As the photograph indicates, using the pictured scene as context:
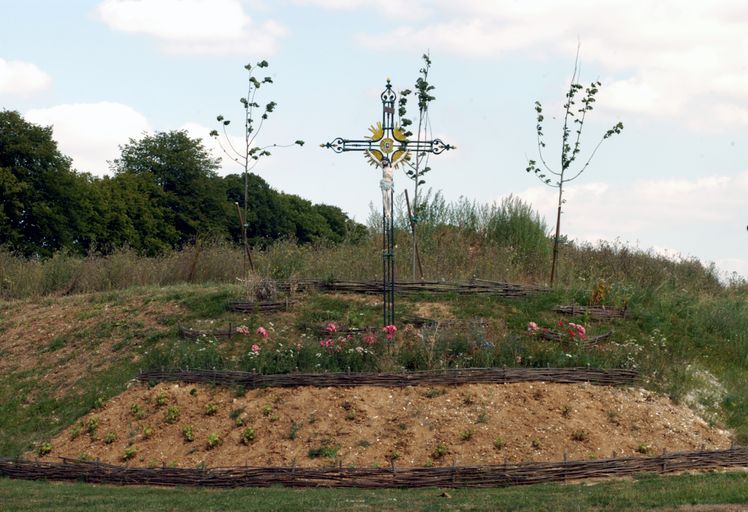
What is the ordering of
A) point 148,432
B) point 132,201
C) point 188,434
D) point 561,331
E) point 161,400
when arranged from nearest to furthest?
point 188,434 < point 148,432 < point 161,400 < point 561,331 < point 132,201

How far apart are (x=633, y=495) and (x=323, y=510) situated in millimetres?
2742

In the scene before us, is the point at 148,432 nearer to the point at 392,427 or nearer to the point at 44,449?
the point at 44,449

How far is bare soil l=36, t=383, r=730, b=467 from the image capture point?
11.0m

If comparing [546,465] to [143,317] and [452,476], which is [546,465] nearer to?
[452,476]

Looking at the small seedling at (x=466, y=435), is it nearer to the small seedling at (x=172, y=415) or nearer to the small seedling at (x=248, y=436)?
the small seedling at (x=248, y=436)

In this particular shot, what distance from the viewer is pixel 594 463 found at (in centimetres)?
1047

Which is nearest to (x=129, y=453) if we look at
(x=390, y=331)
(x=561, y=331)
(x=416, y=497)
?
(x=390, y=331)

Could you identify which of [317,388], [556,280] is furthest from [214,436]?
[556,280]

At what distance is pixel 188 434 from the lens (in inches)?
462

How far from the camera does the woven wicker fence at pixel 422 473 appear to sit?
10.2 m

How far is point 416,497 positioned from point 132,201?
40.9m

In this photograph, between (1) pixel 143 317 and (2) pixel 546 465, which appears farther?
(1) pixel 143 317

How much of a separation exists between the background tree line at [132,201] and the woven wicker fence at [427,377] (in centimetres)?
909

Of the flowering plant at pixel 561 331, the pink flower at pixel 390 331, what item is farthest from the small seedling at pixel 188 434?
the flowering plant at pixel 561 331
